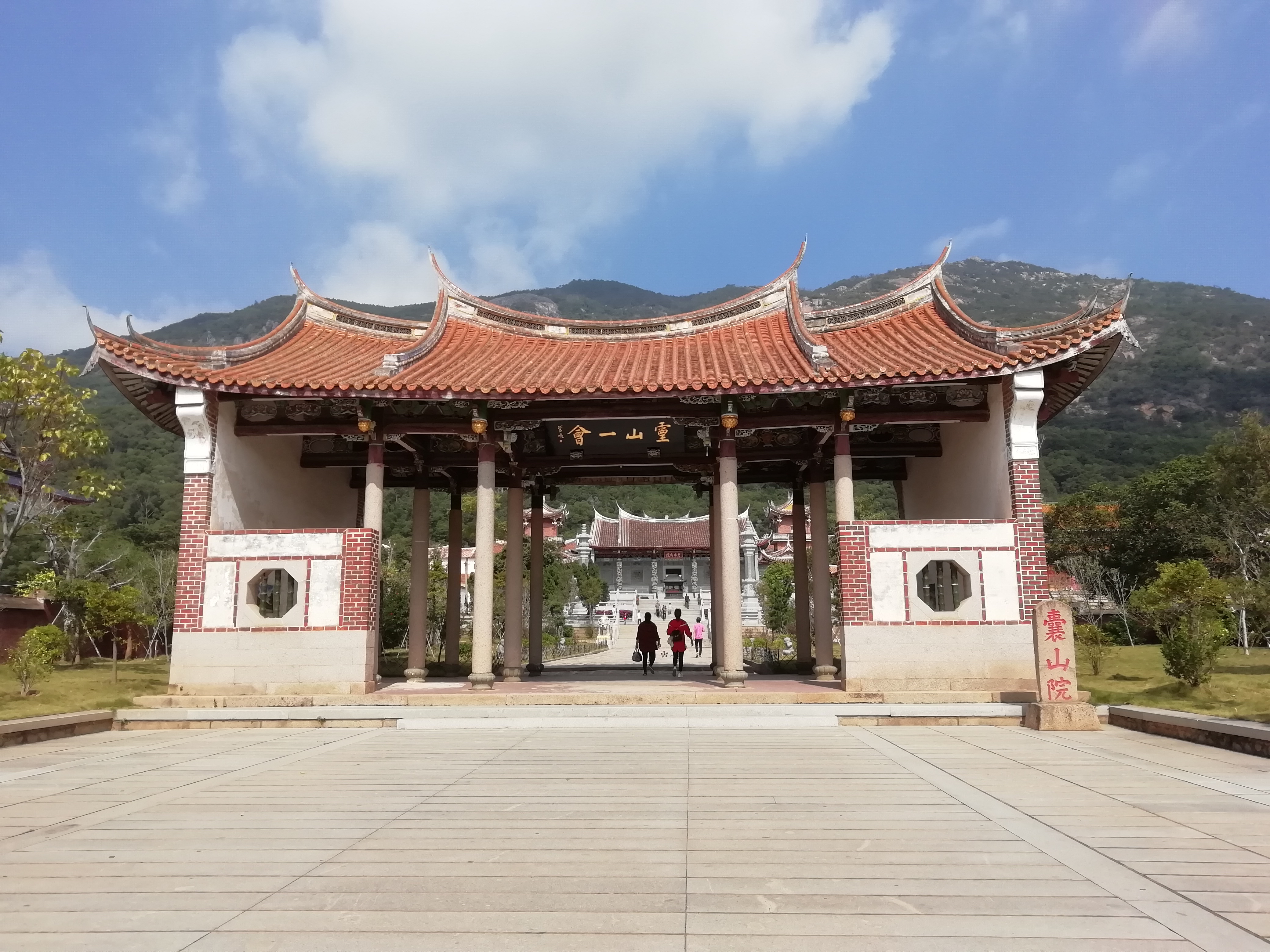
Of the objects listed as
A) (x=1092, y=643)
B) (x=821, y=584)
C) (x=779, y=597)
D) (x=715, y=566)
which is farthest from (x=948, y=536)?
(x=779, y=597)

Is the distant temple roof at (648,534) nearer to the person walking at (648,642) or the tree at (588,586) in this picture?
the tree at (588,586)

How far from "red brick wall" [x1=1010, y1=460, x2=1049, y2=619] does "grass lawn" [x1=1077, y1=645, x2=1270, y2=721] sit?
173 centimetres

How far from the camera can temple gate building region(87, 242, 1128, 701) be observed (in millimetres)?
11922

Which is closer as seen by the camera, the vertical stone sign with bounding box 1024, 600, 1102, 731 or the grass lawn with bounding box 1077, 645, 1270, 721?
the vertical stone sign with bounding box 1024, 600, 1102, 731

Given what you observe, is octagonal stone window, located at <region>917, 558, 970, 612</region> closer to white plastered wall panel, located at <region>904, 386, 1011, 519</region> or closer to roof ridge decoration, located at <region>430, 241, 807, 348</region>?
white plastered wall panel, located at <region>904, 386, 1011, 519</region>

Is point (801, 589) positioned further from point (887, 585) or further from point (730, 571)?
point (887, 585)

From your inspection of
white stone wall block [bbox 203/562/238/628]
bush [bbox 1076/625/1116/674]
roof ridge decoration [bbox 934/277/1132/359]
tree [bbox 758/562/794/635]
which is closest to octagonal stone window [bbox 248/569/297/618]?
white stone wall block [bbox 203/562/238/628]

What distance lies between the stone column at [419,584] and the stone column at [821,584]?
7186 mm

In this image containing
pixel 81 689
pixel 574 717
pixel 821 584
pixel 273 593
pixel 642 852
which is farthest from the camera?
pixel 821 584

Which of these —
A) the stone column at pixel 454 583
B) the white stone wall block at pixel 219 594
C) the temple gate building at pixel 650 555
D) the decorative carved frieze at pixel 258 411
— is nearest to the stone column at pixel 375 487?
the decorative carved frieze at pixel 258 411

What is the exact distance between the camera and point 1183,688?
528 inches

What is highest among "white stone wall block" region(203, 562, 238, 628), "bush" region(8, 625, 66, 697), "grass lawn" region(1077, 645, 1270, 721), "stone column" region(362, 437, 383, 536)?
"stone column" region(362, 437, 383, 536)

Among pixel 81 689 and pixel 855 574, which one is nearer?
pixel 855 574

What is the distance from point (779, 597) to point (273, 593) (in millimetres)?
23725
